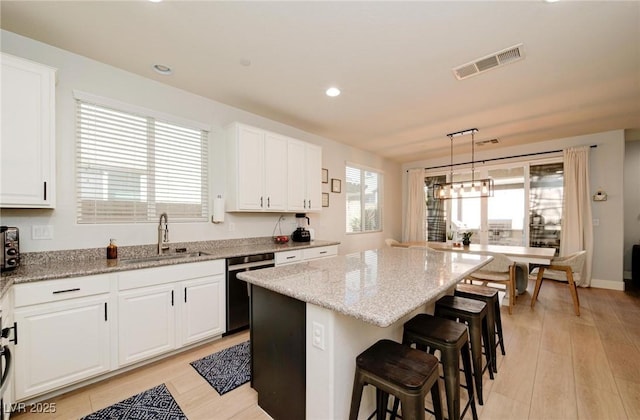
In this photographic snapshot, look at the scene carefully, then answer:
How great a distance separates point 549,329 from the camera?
293cm

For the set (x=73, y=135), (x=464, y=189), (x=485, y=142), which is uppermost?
(x=485, y=142)

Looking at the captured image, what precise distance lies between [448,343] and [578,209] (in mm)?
4965

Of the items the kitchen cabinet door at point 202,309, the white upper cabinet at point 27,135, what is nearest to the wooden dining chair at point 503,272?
the kitchen cabinet door at point 202,309

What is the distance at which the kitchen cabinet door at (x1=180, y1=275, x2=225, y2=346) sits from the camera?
2396 mm

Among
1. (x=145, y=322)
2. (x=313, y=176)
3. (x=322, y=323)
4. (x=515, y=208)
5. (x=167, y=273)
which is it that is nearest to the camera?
(x=322, y=323)

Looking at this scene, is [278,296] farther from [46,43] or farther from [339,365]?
[46,43]

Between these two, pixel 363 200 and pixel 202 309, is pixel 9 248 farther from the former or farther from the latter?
pixel 363 200

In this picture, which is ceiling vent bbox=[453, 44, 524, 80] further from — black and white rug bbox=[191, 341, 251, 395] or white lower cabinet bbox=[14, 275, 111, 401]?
white lower cabinet bbox=[14, 275, 111, 401]

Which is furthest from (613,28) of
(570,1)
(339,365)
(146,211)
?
(146,211)

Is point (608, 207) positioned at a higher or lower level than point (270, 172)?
lower

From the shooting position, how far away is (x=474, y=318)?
6.02ft

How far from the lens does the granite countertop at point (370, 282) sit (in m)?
1.17

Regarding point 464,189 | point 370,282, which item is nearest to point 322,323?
point 370,282

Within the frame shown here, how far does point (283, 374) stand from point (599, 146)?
6215mm
